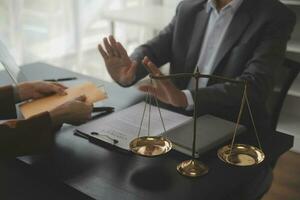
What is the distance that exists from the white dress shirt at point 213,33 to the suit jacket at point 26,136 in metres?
0.79

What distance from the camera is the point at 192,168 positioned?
1.12m

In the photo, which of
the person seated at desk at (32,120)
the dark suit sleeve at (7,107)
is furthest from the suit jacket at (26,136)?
the dark suit sleeve at (7,107)

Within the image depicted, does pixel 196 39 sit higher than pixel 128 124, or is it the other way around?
pixel 196 39

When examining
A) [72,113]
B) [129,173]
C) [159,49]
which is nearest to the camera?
[129,173]

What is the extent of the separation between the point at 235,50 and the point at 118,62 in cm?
51

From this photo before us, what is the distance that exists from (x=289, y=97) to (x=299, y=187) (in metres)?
0.71

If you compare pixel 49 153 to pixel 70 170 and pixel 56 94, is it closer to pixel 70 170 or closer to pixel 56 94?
pixel 70 170

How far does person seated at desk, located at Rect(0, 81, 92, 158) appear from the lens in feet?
3.99

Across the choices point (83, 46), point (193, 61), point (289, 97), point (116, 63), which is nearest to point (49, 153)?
point (116, 63)

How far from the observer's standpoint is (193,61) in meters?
1.92

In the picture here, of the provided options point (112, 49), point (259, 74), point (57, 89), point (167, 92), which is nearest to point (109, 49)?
point (112, 49)

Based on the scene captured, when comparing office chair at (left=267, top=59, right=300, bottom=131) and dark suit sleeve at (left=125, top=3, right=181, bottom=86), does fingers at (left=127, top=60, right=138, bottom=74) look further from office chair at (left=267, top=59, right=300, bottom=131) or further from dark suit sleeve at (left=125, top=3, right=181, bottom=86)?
office chair at (left=267, top=59, right=300, bottom=131)

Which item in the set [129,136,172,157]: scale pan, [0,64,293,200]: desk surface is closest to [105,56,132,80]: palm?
[0,64,293,200]: desk surface

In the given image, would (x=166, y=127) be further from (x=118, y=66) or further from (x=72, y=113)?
(x=118, y=66)
